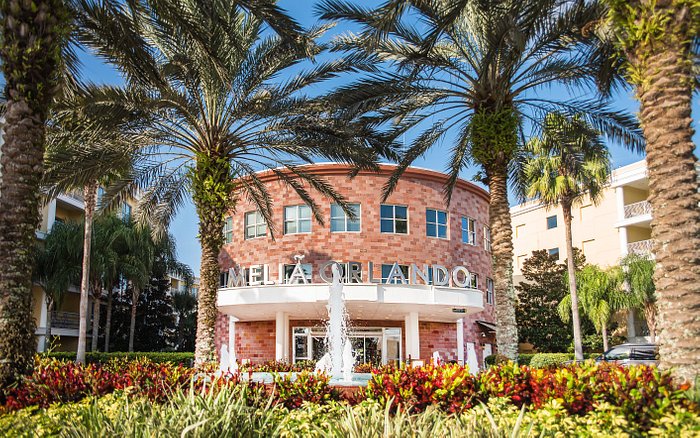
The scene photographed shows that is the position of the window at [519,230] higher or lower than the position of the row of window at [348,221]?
higher

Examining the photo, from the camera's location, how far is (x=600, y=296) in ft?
118

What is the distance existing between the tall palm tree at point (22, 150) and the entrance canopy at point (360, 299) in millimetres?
16708

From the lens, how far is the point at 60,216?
45.2 m

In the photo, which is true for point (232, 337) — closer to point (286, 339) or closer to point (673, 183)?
point (286, 339)

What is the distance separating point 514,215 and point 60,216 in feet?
120

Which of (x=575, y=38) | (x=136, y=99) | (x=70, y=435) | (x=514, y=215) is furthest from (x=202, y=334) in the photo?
(x=514, y=215)

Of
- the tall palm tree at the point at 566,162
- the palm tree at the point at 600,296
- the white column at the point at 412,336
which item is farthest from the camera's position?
the palm tree at the point at 600,296

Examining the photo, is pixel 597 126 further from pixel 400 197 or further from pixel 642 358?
pixel 400 197

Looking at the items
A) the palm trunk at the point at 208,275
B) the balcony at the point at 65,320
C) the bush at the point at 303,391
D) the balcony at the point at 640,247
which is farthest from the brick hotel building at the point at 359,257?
the bush at the point at 303,391

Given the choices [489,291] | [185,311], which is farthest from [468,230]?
[185,311]

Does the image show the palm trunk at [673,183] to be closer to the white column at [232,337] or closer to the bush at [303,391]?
the bush at [303,391]

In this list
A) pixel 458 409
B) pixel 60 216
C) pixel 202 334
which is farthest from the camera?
pixel 60 216

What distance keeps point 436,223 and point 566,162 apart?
1580cm

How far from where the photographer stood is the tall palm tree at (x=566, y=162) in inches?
641
